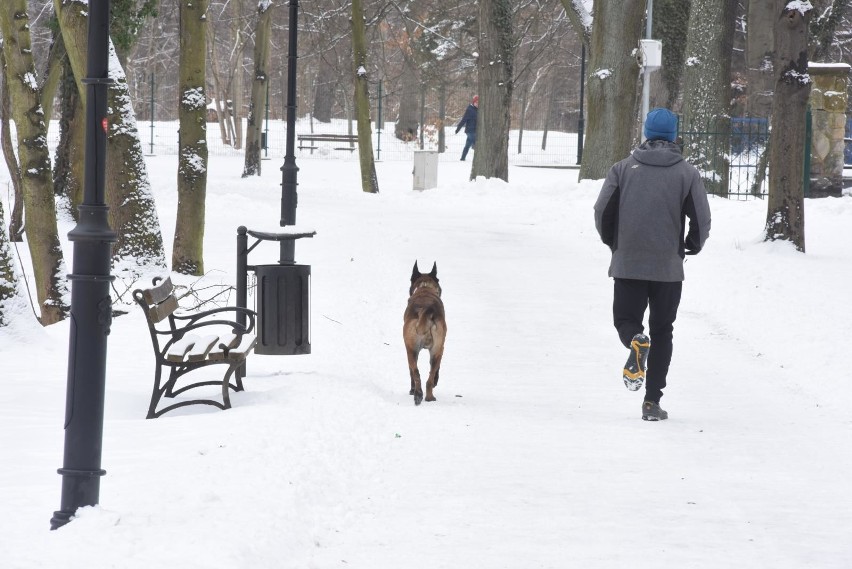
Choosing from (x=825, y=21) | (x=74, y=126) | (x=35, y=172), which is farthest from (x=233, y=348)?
(x=825, y=21)

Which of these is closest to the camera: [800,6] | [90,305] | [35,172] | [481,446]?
[90,305]

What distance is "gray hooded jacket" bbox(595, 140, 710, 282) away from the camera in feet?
25.7

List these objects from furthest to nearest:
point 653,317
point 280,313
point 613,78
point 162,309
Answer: point 613,78 < point 280,313 < point 653,317 < point 162,309

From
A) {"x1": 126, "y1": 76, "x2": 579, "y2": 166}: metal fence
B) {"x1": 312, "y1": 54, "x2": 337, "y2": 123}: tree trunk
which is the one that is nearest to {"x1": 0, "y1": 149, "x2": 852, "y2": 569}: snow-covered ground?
{"x1": 126, "y1": 76, "x2": 579, "y2": 166}: metal fence

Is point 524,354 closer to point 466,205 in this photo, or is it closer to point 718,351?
point 718,351

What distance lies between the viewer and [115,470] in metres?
5.78

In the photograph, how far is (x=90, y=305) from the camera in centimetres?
493

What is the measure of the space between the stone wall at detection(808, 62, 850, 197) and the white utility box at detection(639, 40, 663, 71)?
2915 mm

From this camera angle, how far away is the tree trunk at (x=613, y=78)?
23422mm

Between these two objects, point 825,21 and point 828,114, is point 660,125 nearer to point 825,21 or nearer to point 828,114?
point 828,114

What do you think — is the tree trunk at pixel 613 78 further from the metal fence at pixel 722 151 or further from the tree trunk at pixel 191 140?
the tree trunk at pixel 191 140

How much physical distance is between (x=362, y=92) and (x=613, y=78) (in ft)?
27.2

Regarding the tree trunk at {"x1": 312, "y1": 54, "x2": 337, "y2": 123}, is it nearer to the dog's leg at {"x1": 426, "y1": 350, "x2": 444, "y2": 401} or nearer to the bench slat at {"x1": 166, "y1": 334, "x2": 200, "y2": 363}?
the dog's leg at {"x1": 426, "y1": 350, "x2": 444, "y2": 401}

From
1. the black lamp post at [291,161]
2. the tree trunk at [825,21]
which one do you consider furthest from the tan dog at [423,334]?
the tree trunk at [825,21]
